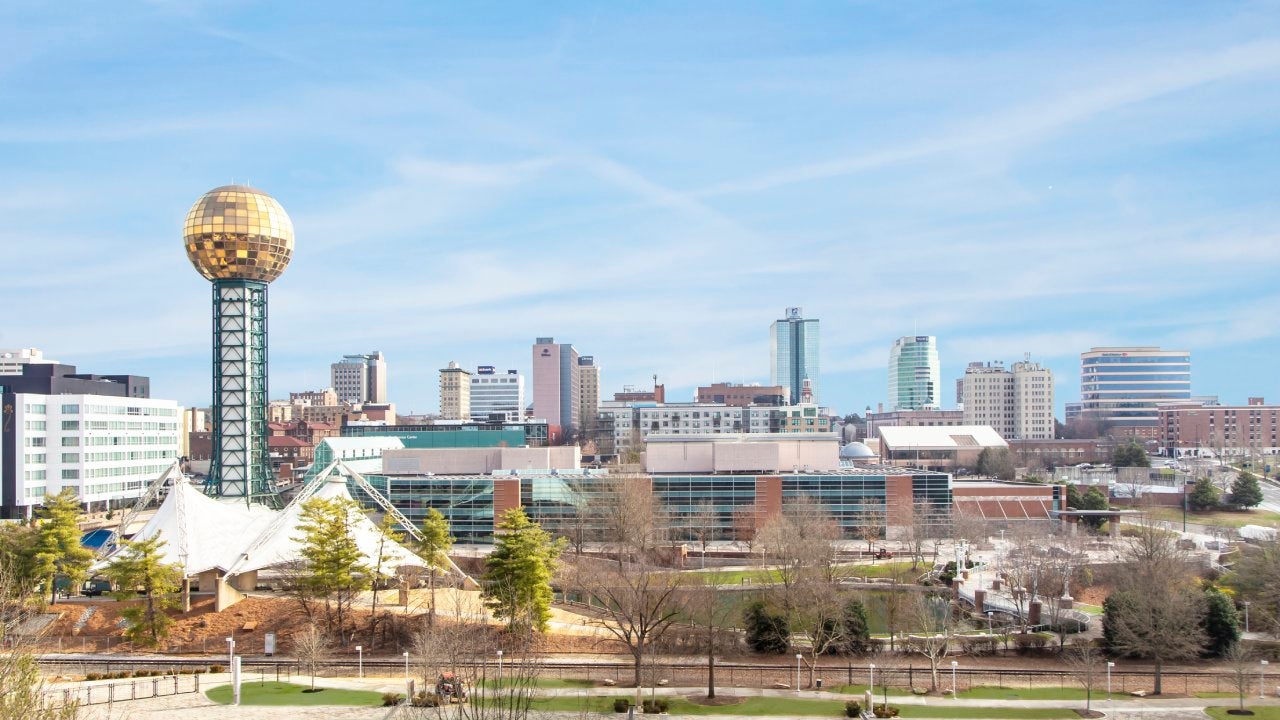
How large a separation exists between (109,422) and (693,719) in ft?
297

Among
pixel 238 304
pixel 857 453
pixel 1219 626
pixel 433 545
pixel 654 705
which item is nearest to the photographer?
pixel 654 705

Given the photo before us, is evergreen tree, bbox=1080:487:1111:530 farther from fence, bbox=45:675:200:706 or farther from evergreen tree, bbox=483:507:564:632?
fence, bbox=45:675:200:706

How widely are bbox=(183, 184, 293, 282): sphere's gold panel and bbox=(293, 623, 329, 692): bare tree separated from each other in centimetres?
4037

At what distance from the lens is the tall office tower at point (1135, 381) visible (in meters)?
195

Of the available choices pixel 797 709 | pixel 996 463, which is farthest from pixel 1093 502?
pixel 797 709

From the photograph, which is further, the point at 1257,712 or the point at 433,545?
the point at 433,545

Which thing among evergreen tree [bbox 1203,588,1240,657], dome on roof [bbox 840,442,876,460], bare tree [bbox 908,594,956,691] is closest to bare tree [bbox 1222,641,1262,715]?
evergreen tree [bbox 1203,588,1240,657]

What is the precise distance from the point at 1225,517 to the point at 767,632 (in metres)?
69.1

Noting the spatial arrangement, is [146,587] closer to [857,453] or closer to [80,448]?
[80,448]

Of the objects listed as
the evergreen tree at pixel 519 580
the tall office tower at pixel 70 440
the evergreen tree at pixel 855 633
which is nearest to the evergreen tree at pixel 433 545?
the evergreen tree at pixel 519 580

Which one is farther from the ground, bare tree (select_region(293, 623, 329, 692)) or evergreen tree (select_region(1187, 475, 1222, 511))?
evergreen tree (select_region(1187, 475, 1222, 511))

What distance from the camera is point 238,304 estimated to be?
79250 mm

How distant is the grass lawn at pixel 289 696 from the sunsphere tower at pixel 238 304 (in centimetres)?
4176

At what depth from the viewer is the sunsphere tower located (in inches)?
3051
